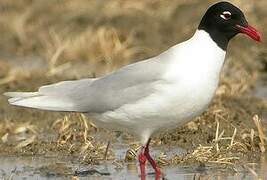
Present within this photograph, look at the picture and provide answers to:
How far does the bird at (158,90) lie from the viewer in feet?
27.5

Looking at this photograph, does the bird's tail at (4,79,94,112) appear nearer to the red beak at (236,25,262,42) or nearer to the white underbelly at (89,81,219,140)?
the white underbelly at (89,81,219,140)

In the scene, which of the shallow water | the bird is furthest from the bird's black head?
the shallow water

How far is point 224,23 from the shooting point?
8812 mm

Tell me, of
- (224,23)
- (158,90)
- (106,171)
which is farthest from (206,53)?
(106,171)

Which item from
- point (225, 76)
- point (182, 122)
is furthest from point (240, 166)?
point (225, 76)

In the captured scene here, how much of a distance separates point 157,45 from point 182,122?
5807mm

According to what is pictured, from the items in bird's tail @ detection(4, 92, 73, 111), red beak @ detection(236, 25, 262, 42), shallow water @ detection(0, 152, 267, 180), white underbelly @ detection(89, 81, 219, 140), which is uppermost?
red beak @ detection(236, 25, 262, 42)

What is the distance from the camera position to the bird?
8375 millimetres

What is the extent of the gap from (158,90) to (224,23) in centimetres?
88

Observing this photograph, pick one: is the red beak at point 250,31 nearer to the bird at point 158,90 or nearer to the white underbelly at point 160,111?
the bird at point 158,90

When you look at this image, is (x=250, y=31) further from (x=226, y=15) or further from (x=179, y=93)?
(x=179, y=93)

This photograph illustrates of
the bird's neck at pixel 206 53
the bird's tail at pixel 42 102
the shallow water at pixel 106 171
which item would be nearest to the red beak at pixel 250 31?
the bird's neck at pixel 206 53

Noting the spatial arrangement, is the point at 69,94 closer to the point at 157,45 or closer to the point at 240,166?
the point at 240,166

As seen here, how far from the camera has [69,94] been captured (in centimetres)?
897
